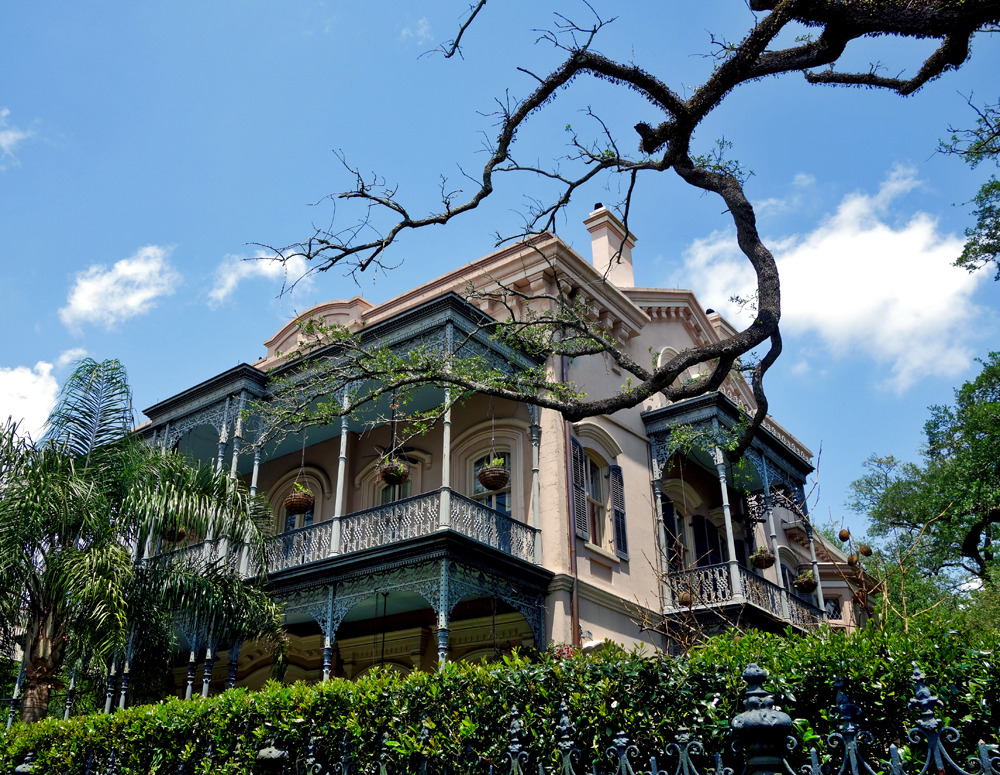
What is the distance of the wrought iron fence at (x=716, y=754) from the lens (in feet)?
11.0

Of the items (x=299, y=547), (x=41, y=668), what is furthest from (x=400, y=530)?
(x=41, y=668)

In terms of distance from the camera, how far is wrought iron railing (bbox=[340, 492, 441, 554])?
12359mm

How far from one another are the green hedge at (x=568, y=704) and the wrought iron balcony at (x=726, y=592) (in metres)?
8.92

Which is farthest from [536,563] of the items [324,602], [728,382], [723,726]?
[728,382]

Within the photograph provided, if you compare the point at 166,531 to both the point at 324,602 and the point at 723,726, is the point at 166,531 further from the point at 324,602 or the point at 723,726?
the point at 723,726

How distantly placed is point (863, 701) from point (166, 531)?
892 centimetres

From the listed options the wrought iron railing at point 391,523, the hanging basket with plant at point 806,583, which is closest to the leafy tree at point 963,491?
the hanging basket with plant at point 806,583

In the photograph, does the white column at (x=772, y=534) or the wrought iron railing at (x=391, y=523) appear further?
the white column at (x=772, y=534)

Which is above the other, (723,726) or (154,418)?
(154,418)

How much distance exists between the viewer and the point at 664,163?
7.76m

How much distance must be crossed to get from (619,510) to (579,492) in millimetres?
1242

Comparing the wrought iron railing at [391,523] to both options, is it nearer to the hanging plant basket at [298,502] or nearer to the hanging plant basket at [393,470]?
the hanging plant basket at [393,470]

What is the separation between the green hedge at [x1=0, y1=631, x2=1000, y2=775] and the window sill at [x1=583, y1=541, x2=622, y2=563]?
7355mm

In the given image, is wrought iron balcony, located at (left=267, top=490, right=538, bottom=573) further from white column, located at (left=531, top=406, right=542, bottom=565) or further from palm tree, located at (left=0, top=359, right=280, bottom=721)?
palm tree, located at (left=0, top=359, right=280, bottom=721)
